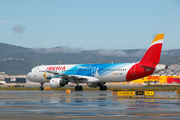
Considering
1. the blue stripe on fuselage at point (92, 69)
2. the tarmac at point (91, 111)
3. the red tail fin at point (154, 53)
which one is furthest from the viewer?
the blue stripe on fuselage at point (92, 69)

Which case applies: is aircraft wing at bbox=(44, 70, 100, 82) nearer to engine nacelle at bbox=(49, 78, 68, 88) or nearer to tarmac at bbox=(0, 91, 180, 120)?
engine nacelle at bbox=(49, 78, 68, 88)

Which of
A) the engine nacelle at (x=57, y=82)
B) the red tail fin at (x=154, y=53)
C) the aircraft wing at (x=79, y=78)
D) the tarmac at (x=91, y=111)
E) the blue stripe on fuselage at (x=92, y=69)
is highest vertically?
the red tail fin at (x=154, y=53)

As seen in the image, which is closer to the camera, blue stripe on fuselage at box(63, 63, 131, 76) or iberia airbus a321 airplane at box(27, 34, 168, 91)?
iberia airbus a321 airplane at box(27, 34, 168, 91)

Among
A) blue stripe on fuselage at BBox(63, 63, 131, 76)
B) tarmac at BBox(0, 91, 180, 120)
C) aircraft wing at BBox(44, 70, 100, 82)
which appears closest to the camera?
tarmac at BBox(0, 91, 180, 120)

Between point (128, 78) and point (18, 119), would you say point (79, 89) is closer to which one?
point (128, 78)

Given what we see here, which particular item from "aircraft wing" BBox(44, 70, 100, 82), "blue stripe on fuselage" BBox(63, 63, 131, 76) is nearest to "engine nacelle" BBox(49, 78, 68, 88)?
"aircraft wing" BBox(44, 70, 100, 82)

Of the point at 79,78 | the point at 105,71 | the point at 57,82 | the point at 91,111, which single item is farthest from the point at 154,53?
the point at 91,111

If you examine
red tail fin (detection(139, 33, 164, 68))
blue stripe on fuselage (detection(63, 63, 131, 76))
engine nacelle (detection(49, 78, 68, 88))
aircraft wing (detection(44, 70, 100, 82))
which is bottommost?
engine nacelle (detection(49, 78, 68, 88))

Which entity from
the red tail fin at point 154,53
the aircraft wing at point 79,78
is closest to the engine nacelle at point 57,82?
the aircraft wing at point 79,78

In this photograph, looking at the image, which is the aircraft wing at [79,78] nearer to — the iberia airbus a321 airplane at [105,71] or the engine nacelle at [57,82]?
the iberia airbus a321 airplane at [105,71]

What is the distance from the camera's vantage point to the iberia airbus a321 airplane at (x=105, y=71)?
166ft

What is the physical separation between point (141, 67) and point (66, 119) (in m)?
35.0

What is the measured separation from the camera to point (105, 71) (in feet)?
178

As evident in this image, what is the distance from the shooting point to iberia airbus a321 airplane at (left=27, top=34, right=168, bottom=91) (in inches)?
1989
